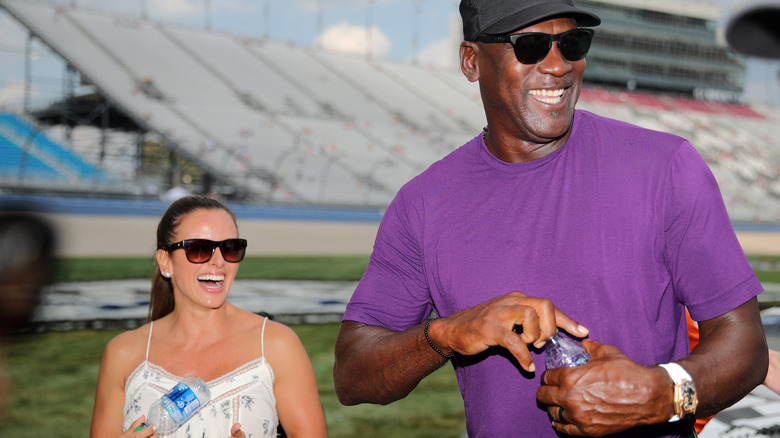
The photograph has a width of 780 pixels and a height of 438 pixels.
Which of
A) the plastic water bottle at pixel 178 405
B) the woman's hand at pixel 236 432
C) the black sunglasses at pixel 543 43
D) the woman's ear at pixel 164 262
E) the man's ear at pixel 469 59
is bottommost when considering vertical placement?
the woman's hand at pixel 236 432

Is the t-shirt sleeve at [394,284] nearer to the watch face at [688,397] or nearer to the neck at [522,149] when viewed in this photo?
the neck at [522,149]

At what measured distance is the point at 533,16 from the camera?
7.00 feet

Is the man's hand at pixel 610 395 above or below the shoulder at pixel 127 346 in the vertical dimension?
above

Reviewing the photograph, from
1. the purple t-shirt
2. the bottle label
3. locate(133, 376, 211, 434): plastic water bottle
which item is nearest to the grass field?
locate(133, 376, 211, 434): plastic water bottle

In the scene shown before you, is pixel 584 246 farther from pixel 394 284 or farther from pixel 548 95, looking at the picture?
pixel 394 284

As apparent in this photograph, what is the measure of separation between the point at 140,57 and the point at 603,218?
34.8 meters

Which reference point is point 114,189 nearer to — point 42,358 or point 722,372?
point 42,358

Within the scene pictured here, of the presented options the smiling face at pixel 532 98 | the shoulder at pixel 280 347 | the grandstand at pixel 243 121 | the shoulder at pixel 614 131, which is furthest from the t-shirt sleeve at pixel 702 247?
the grandstand at pixel 243 121

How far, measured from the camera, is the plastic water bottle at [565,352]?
179cm

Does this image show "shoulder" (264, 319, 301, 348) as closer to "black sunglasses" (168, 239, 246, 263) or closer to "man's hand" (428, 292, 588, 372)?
"black sunglasses" (168, 239, 246, 263)

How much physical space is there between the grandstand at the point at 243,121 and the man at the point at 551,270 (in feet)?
79.7

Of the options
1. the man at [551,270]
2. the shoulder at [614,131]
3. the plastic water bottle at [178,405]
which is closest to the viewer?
the man at [551,270]

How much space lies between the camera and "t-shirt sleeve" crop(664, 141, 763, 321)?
6.17ft

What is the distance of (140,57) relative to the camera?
34031 millimetres
